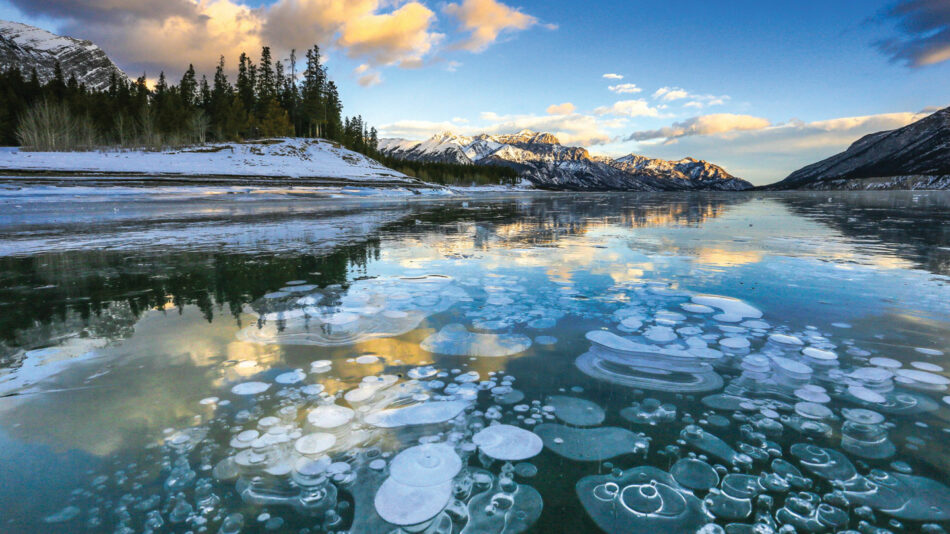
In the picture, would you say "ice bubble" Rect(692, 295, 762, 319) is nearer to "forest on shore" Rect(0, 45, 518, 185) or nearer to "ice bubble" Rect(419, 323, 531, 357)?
"ice bubble" Rect(419, 323, 531, 357)

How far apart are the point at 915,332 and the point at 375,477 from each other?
5784 millimetres

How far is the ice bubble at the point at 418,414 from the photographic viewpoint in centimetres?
280

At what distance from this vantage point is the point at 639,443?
2.54 m

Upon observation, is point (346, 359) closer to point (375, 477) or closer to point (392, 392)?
point (392, 392)

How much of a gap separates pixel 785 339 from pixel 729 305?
1.32m

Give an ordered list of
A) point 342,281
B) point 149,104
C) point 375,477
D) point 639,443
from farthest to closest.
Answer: point 149,104, point 342,281, point 639,443, point 375,477

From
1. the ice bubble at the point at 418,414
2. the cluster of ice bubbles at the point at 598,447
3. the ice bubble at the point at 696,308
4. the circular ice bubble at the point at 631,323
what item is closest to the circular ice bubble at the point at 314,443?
the cluster of ice bubbles at the point at 598,447

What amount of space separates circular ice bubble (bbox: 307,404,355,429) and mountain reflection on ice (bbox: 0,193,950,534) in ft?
0.06

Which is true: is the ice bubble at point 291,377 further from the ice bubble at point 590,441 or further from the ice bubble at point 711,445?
the ice bubble at point 711,445

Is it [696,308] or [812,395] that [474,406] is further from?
[696,308]

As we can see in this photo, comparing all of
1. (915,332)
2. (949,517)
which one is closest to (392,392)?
(949,517)

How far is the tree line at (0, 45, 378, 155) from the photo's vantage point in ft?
194

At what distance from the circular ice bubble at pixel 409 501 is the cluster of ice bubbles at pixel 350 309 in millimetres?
2352

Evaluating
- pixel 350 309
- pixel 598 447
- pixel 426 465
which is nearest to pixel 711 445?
pixel 598 447
